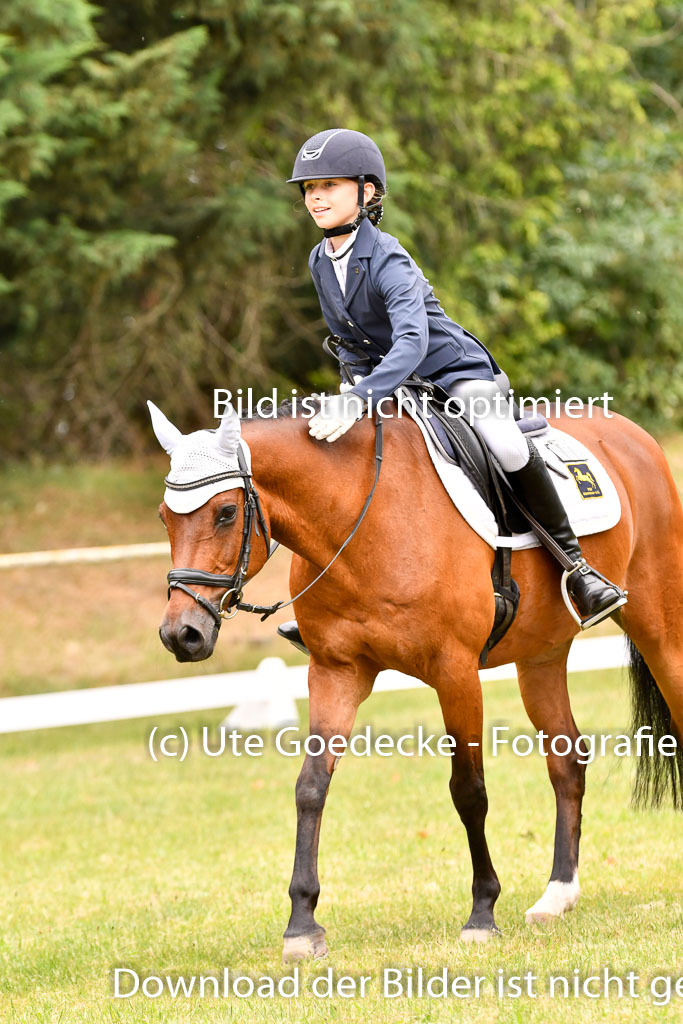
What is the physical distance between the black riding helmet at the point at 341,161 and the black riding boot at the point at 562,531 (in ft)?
4.07

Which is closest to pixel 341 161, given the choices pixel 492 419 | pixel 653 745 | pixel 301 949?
pixel 492 419

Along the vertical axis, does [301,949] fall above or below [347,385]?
below

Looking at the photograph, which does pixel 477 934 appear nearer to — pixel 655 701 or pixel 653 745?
pixel 653 745

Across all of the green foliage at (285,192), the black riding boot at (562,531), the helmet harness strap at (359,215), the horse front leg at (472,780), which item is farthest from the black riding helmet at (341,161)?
the green foliage at (285,192)

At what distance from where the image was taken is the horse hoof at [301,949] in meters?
4.52

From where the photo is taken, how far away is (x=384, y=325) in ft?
15.8

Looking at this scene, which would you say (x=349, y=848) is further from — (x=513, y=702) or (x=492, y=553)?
(x=513, y=702)

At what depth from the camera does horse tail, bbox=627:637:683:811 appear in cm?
587

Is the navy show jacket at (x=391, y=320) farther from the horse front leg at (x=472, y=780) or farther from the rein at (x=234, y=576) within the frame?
the horse front leg at (x=472, y=780)

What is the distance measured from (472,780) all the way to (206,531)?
1.55m

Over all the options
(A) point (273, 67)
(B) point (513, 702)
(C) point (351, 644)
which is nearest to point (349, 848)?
(C) point (351, 644)

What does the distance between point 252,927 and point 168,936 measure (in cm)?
38

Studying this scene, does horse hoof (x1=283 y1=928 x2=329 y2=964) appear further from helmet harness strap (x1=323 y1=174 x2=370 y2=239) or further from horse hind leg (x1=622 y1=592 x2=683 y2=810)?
Result: helmet harness strap (x1=323 y1=174 x2=370 y2=239)

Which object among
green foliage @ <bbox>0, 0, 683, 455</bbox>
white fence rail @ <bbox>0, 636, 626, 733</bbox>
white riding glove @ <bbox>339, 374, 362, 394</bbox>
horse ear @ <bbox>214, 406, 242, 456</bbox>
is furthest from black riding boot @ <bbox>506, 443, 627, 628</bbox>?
green foliage @ <bbox>0, 0, 683, 455</bbox>
